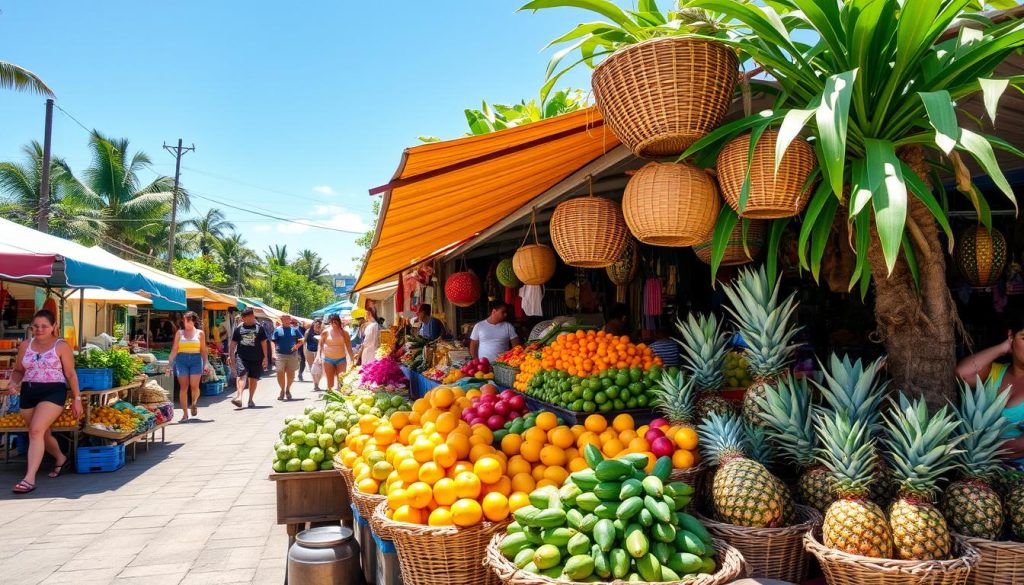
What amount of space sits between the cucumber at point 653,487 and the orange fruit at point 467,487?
2.66ft

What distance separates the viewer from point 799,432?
2.61 m

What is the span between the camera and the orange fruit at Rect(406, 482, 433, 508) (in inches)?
108

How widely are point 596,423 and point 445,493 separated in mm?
956

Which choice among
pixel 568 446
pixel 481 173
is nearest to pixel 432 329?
pixel 481 173

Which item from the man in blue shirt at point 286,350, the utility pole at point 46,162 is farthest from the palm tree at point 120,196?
the man in blue shirt at point 286,350

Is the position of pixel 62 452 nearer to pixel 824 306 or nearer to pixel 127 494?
pixel 127 494

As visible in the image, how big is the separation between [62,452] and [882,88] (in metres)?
9.46

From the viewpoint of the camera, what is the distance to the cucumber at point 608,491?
2.32 m

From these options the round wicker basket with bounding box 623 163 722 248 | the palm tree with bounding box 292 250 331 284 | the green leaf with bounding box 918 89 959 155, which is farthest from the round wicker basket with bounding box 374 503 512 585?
the palm tree with bounding box 292 250 331 284

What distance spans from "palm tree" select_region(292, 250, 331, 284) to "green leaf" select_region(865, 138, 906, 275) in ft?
250

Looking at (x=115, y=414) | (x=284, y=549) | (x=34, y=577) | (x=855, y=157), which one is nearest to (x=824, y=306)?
(x=855, y=157)

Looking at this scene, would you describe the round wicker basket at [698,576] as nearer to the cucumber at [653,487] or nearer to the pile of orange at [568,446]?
the cucumber at [653,487]

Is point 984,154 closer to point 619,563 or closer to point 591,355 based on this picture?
point 619,563

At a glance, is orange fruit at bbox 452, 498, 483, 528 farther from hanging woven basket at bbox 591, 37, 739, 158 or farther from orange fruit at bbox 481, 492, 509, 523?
hanging woven basket at bbox 591, 37, 739, 158
